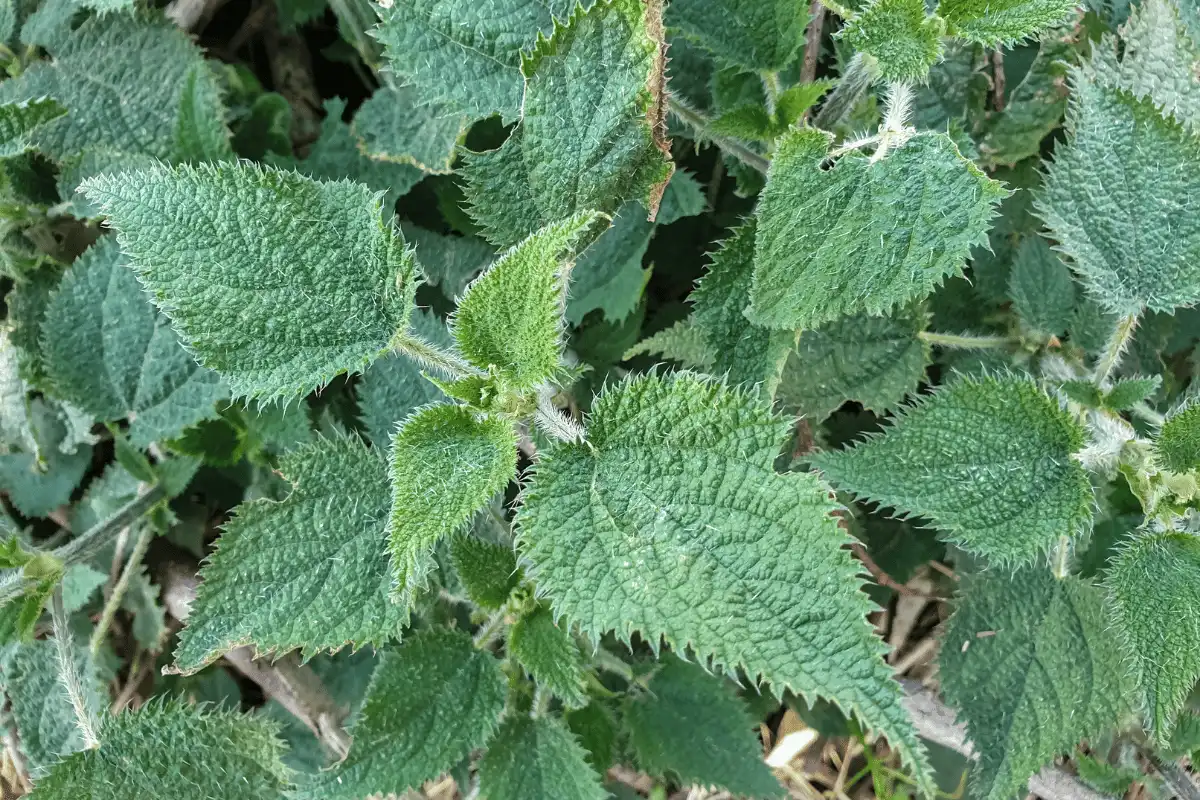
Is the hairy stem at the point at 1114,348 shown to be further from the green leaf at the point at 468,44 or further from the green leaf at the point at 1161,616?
the green leaf at the point at 468,44

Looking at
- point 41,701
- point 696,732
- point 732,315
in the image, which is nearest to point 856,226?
point 732,315

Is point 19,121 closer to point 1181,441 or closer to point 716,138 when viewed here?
point 716,138

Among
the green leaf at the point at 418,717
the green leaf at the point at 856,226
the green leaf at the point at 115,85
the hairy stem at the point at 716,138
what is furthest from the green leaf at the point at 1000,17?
the green leaf at the point at 115,85

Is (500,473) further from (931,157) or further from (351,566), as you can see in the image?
(931,157)

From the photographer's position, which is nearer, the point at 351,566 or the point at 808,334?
the point at 351,566

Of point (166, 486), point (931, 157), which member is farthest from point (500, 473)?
point (166, 486)

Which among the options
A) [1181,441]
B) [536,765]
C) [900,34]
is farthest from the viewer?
[536,765]

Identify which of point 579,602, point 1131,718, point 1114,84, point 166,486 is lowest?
point 166,486
